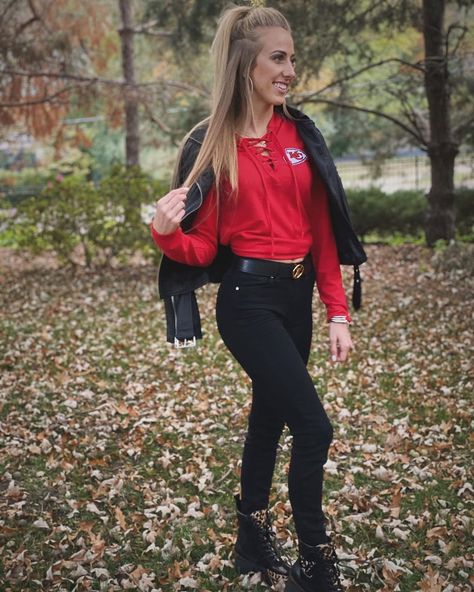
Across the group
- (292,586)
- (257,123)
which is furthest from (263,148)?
(292,586)

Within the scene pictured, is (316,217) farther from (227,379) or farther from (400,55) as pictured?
(400,55)

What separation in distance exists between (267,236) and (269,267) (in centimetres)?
11

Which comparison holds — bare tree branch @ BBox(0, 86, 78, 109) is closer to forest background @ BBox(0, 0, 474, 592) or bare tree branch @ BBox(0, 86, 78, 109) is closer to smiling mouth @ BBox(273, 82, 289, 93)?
forest background @ BBox(0, 0, 474, 592)

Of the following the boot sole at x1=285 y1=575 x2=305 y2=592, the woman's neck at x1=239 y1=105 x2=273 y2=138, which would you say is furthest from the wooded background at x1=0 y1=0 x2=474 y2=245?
the boot sole at x1=285 y1=575 x2=305 y2=592

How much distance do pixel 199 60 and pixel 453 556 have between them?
35.3ft

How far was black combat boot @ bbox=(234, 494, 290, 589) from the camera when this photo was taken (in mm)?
3051

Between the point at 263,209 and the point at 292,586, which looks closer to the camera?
the point at 263,209

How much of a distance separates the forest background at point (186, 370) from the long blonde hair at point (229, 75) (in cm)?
174

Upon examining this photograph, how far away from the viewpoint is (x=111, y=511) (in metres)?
3.85

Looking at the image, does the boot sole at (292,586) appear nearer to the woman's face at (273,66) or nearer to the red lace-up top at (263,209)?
the red lace-up top at (263,209)

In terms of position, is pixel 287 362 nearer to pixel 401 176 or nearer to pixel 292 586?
pixel 292 586

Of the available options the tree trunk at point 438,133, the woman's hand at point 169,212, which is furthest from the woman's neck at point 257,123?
the tree trunk at point 438,133

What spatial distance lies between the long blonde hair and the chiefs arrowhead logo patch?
196mm

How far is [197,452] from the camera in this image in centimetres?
462
